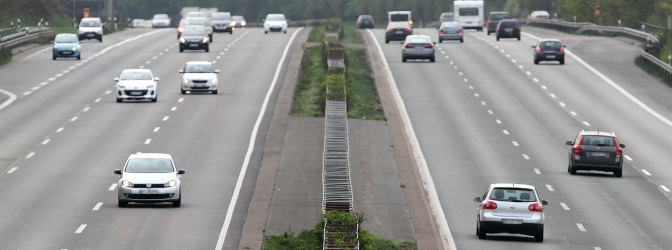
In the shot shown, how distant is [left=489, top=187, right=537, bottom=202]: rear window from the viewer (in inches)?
1252

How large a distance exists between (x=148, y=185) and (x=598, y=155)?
1555 centimetres

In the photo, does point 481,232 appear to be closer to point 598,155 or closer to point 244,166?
point 244,166

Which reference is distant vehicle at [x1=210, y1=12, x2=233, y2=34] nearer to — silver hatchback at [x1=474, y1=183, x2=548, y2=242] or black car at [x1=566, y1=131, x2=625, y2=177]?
black car at [x1=566, y1=131, x2=625, y2=177]

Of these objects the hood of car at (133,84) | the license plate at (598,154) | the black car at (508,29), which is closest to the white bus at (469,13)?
the black car at (508,29)

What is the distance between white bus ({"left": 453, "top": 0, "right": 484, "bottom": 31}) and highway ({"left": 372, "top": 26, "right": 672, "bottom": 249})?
56.9 ft

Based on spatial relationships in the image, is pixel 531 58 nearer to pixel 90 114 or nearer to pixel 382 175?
pixel 90 114

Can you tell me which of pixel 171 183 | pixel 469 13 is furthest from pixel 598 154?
pixel 469 13

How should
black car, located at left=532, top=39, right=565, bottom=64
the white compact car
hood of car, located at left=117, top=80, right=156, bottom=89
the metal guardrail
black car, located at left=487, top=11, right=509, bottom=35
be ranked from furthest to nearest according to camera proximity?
black car, located at left=487, top=11, right=509, bottom=35, the metal guardrail, black car, located at left=532, top=39, right=565, bottom=64, hood of car, located at left=117, top=80, right=156, bottom=89, the white compact car

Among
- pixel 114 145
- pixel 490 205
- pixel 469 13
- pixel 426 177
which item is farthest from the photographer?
pixel 469 13

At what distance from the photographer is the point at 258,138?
165 ft

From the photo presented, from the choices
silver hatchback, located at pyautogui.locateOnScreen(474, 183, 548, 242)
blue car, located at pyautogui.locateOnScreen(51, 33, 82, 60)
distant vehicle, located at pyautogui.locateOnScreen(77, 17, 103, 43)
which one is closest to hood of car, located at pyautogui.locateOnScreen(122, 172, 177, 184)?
silver hatchback, located at pyautogui.locateOnScreen(474, 183, 548, 242)

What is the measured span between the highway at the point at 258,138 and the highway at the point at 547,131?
10cm

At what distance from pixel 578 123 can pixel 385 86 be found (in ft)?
43.6

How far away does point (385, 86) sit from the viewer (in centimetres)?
6900
